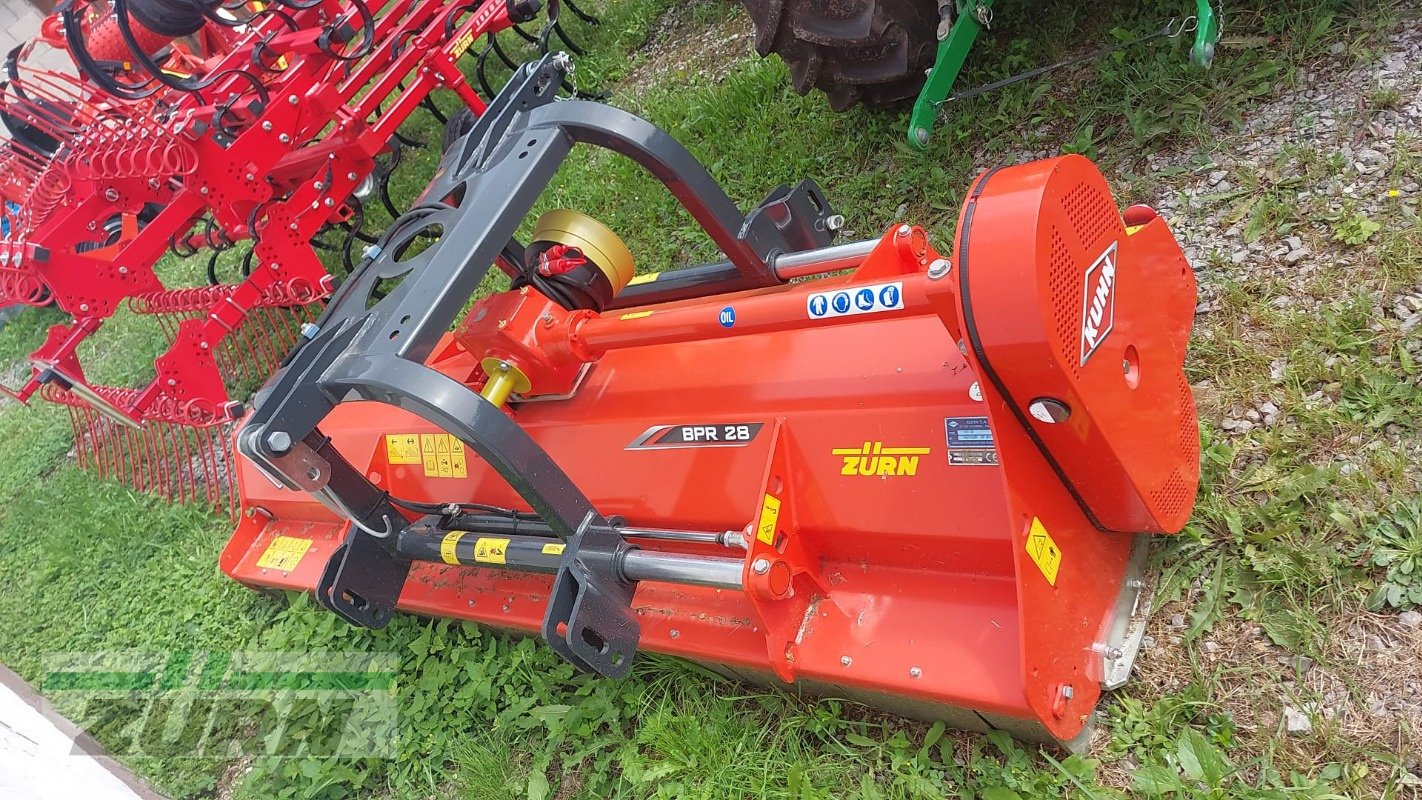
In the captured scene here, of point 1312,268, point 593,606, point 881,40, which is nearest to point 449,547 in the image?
point 593,606

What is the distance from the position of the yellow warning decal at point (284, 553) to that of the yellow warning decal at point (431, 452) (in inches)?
28.8

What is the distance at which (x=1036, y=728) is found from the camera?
2.11m

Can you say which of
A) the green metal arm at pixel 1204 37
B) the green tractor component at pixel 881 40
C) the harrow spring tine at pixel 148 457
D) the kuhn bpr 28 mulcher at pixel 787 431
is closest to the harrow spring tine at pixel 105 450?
the harrow spring tine at pixel 148 457

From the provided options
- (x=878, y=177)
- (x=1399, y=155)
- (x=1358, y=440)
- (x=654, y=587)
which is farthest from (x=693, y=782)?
(x=1399, y=155)

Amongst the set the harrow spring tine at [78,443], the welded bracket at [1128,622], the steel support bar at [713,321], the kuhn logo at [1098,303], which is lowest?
the welded bracket at [1128,622]

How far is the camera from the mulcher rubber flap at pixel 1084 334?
1.75 metres

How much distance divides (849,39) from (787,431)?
1478mm

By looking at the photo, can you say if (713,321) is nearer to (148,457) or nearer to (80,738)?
(80,738)

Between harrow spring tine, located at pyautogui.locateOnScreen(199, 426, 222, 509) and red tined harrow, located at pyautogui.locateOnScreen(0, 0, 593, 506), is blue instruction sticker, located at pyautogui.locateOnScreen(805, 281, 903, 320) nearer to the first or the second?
red tined harrow, located at pyautogui.locateOnScreen(0, 0, 593, 506)

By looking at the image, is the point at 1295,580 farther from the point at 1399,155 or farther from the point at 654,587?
the point at 654,587

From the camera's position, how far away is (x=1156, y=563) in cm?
231

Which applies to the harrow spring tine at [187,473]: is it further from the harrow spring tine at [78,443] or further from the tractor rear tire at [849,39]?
the tractor rear tire at [849,39]

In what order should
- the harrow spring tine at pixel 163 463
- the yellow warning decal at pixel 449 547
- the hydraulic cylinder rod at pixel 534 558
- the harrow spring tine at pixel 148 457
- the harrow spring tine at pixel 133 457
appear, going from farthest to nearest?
the harrow spring tine at pixel 133 457 → the harrow spring tine at pixel 148 457 → the harrow spring tine at pixel 163 463 → the yellow warning decal at pixel 449 547 → the hydraulic cylinder rod at pixel 534 558

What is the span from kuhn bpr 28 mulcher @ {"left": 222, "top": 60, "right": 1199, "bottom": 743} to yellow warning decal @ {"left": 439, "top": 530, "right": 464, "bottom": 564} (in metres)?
0.02
